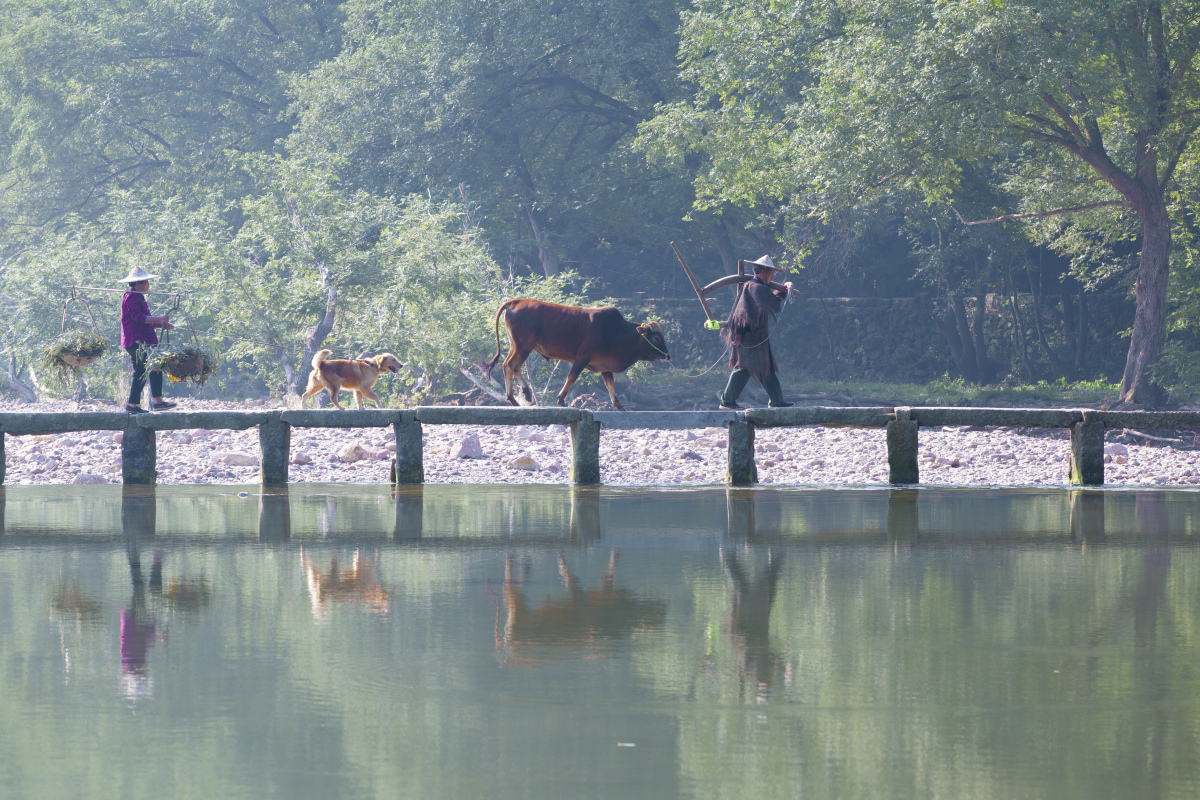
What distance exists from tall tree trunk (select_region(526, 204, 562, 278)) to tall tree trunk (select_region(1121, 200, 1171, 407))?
17607mm

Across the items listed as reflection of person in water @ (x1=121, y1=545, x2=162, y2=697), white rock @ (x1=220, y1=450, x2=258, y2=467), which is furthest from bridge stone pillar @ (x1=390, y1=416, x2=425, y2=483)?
reflection of person in water @ (x1=121, y1=545, x2=162, y2=697)

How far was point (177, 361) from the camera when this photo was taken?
49.9ft

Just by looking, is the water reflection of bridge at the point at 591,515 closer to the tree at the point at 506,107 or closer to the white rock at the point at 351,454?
the white rock at the point at 351,454

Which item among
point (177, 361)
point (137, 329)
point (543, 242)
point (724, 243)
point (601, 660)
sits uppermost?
point (543, 242)

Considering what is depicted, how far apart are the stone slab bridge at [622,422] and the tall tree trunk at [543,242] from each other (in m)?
24.4

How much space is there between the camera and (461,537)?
10.3 m

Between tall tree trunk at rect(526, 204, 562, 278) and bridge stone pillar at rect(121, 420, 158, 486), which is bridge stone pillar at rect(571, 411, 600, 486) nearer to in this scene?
bridge stone pillar at rect(121, 420, 158, 486)

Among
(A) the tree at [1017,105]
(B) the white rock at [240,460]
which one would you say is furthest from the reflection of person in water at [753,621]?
(A) the tree at [1017,105]

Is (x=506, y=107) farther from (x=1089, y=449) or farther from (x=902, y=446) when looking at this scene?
(x=1089, y=449)

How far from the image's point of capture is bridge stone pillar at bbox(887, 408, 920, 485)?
14.1 meters

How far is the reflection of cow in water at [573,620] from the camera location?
645 cm

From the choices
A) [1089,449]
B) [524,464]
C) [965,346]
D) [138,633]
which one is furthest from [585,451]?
[965,346]

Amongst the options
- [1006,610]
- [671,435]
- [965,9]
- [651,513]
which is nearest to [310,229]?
[671,435]

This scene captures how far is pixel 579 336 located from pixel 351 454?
13.6 ft
